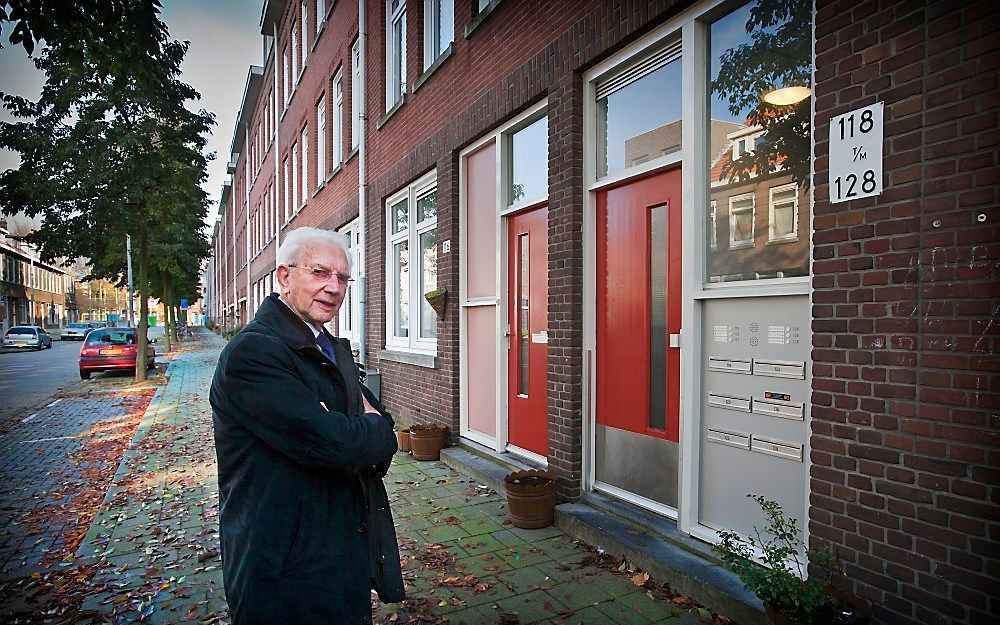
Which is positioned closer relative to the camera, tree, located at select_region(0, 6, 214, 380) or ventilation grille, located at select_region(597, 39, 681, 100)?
ventilation grille, located at select_region(597, 39, 681, 100)

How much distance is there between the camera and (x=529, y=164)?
611 cm

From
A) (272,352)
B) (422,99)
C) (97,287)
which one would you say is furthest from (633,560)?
(97,287)

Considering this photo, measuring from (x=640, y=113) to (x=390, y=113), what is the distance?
5.64 m

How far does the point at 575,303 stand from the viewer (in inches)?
195

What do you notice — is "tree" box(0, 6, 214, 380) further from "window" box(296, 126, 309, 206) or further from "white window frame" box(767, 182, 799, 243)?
"white window frame" box(767, 182, 799, 243)

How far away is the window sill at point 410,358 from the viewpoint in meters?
7.91

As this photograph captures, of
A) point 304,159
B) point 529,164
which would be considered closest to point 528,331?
point 529,164

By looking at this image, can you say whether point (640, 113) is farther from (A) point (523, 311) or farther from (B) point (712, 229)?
(A) point (523, 311)

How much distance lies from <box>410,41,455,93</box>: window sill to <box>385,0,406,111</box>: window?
1.11m

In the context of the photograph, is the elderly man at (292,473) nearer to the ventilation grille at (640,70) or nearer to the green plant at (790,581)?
the green plant at (790,581)

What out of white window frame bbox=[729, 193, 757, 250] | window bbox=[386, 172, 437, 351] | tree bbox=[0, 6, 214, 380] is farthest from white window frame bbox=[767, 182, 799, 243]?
tree bbox=[0, 6, 214, 380]

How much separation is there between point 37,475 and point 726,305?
Answer: 7.71 meters

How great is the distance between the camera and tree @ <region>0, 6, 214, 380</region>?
45.8 ft

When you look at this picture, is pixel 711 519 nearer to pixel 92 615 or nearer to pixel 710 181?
pixel 710 181
